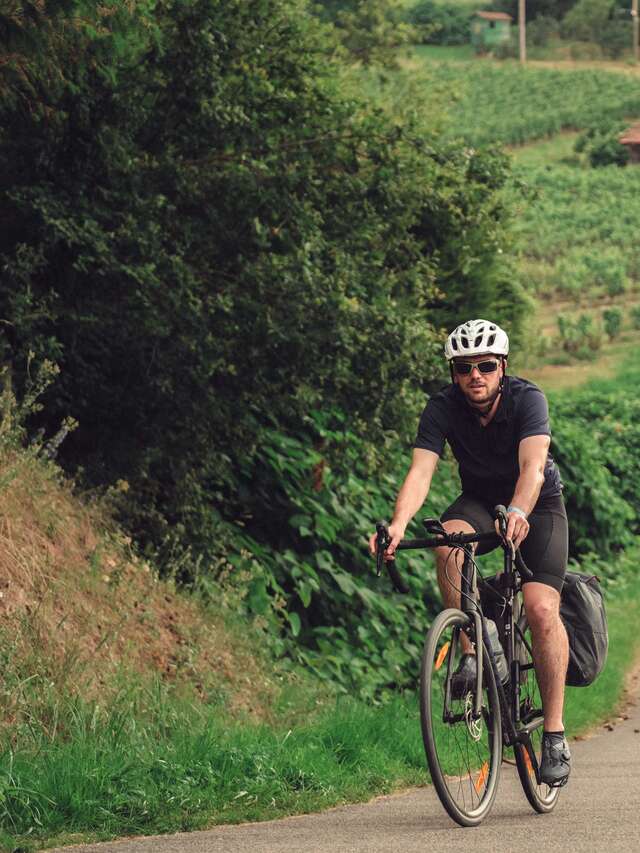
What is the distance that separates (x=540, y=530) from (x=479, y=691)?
982mm

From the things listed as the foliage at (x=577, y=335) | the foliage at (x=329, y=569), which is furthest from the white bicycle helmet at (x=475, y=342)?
the foliage at (x=577, y=335)

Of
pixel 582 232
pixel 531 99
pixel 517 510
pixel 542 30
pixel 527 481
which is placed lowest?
pixel 517 510

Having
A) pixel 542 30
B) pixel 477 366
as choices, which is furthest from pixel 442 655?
pixel 542 30

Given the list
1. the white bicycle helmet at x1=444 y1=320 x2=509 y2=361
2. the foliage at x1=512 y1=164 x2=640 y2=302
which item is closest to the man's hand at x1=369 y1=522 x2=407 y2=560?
the white bicycle helmet at x1=444 y1=320 x2=509 y2=361

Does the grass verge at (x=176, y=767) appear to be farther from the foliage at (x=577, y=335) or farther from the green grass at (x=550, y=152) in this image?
the green grass at (x=550, y=152)

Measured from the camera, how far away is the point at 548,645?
759 centimetres

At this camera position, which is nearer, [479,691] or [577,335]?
[479,691]

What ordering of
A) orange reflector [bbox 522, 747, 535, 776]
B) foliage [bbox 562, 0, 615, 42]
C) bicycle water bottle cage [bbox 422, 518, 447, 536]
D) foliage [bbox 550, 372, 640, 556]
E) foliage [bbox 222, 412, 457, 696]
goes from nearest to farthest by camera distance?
bicycle water bottle cage [bbox 422, 518, 447, 536]
orange reflector [bbox 522, 747, 535, 776]
foliage [bbox 222, 412, 457, 696]
foliage [bbox 550, 372, 640, 556]
foliage [bbox 562, 0, 615, 42]

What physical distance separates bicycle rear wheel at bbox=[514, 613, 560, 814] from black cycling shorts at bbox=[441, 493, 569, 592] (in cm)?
32

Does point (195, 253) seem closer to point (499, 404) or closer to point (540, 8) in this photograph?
point (499, 404)

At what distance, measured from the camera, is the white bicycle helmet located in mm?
7551

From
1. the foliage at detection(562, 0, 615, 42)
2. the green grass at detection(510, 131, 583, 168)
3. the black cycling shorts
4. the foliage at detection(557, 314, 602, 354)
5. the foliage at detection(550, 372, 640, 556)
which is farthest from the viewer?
the foliage at detection(562, 0, 615, 42)

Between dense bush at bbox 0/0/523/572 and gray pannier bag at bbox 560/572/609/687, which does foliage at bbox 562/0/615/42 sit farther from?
gray pannier bag at bbox 560/572/609/687

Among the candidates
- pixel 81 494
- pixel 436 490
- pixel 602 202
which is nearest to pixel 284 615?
pixel 81 494
